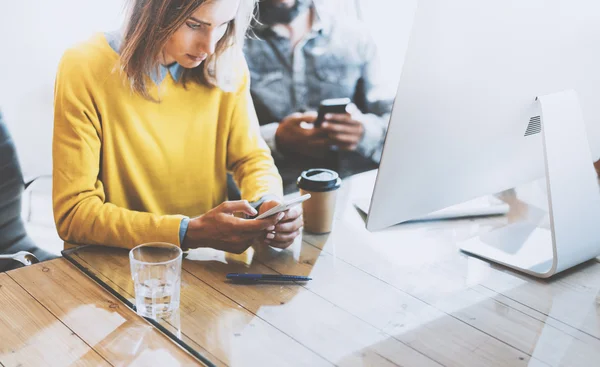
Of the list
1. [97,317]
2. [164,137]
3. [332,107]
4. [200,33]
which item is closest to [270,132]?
[332,107]

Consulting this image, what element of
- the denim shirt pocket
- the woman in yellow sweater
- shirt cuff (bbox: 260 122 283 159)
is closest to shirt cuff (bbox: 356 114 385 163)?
the denim shirt pocket


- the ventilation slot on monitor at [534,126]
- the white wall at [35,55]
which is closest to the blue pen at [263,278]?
the ventilation slot on monitor at [534,126]

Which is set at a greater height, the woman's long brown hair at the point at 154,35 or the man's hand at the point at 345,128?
the woman's long brown hair at the point at 154,35

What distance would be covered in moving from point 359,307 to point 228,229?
294 millimetres

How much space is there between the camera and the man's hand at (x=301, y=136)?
83.7 inches

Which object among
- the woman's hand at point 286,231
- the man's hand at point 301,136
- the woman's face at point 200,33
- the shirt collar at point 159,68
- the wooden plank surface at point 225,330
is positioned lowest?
the man's hand at point 301,136

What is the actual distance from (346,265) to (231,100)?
0.56 m

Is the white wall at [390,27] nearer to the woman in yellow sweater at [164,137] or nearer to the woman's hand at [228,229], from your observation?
the woman in yellow sweater at [164,137]

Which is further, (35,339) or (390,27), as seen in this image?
(390,27)

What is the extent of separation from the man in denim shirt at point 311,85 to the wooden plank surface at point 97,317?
1.15 m

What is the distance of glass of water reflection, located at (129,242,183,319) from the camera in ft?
3.21

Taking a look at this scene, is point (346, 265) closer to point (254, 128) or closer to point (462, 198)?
point (462, 198)

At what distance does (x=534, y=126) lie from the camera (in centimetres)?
112

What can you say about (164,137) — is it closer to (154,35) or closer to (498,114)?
(154,35)
